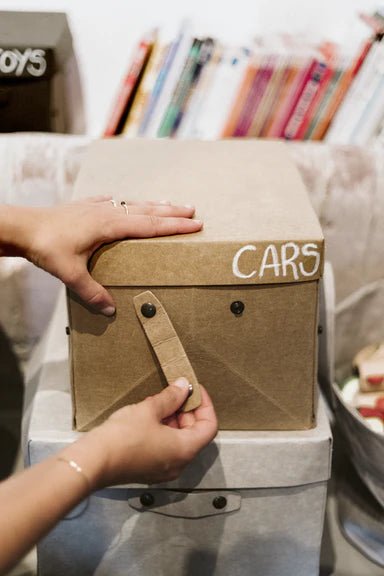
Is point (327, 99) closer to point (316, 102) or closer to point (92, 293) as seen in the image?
point (316, 102)

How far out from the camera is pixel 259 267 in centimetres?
88

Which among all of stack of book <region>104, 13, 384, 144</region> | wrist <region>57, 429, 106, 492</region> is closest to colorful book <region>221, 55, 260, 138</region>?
stack of book <region>104, 13, 384, 144</region>

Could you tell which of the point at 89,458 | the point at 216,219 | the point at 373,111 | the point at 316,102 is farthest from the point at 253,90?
the point at 89,458

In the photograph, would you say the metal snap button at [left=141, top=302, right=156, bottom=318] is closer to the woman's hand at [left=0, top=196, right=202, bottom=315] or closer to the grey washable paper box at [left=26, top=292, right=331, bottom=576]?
the woman's hand at [left=0, top=196, right=202, bottom=315]

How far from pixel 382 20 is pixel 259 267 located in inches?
29.5

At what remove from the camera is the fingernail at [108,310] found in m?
0.90

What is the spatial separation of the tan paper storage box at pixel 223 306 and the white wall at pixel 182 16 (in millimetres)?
537

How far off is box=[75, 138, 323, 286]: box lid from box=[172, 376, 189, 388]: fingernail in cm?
12

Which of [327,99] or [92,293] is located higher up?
[327,99]

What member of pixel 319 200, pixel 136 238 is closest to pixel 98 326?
pixel 136 238

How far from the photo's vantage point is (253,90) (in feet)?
4.59

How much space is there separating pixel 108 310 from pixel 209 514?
1.06ft

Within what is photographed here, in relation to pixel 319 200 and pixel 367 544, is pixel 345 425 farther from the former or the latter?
pixel 319 200

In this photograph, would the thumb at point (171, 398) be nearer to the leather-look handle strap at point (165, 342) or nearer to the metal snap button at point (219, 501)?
the leather-look handle strap at point (165, 342)
